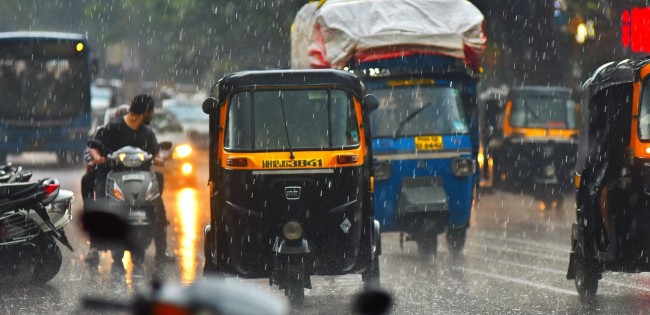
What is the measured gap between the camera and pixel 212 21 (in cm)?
4431

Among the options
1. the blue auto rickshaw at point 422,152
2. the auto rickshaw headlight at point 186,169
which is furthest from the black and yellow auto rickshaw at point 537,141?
the blue auto rickshaw at point 422,152

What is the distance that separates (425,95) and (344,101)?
4.71 metres

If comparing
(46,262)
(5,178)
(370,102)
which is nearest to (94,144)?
(46,262)

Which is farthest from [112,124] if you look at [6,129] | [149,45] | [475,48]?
[149,45]

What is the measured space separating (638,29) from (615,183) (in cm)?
1249

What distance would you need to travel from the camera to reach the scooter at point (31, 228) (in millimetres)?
11547

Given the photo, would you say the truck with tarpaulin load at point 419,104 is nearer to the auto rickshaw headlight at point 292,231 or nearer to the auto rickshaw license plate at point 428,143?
the auto rickshaw license plate at point 428,143

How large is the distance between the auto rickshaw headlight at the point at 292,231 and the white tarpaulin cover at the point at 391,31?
550cm

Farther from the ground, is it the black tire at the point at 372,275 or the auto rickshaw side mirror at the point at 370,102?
the auto rickshaw side mirror at the point at 370,102

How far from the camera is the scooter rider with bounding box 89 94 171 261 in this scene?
13.6m

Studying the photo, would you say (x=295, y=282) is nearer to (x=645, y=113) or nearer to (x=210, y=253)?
(x=210, y=253)

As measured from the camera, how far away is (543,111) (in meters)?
25.5

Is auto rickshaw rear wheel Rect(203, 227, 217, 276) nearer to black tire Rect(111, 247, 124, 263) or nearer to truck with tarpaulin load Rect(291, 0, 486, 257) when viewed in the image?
black tire Rect(111, 247, 124, 263)

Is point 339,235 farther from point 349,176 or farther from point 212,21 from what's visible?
point 212,21
